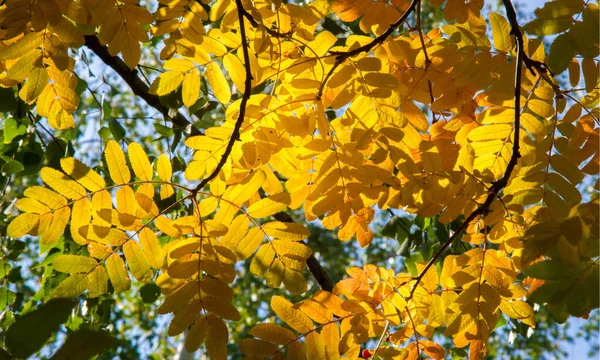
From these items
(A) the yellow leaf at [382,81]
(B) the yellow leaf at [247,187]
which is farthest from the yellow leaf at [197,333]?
(A) the yellow leaf at [382,81]

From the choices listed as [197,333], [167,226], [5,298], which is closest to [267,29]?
[167,226]

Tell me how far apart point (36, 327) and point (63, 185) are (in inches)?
38.3

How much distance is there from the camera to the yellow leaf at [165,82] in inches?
70.8

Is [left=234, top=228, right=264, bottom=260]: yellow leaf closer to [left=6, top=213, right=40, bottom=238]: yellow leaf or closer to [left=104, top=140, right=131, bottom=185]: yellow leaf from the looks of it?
[left=104, top=140, right=131, bottom=185]: yellow leaf

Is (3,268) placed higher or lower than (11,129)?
lower

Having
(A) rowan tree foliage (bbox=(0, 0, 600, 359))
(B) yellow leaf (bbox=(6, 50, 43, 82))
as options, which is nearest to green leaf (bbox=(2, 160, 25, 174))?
(A) rowan tree foliage (bbox=(0, 0, 600, 359))

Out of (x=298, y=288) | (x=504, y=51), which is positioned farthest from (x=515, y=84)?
(x=298, y=288)

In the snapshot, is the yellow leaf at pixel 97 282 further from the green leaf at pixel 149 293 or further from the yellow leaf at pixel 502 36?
the yellow leaf at pixel 502 36

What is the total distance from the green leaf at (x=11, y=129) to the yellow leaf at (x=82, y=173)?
150cm

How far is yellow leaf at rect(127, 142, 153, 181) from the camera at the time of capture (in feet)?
5.57

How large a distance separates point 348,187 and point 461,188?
30 centimetres

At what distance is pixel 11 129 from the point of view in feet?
9.69

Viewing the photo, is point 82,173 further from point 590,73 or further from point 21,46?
point 590,73

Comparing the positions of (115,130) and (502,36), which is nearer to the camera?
(502,36)
